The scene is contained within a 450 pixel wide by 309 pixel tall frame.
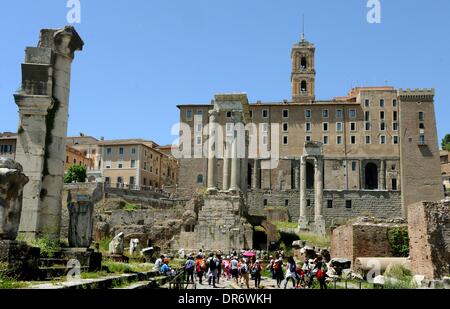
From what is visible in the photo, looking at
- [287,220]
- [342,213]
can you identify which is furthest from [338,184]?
[287,220]

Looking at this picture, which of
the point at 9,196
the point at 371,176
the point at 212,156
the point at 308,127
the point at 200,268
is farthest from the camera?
the point at 308,127

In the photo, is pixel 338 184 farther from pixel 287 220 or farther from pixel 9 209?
pixel 9 209

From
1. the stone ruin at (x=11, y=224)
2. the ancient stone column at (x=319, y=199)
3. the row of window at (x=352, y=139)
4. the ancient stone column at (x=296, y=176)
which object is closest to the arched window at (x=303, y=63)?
the row of window at (x=352, y=139)

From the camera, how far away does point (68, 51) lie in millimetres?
16344

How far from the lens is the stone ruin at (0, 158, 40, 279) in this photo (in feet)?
33.7

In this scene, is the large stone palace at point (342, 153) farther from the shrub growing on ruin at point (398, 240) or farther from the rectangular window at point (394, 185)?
the shrub growing on ruin at point (398, 240)

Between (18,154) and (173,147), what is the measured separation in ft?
245

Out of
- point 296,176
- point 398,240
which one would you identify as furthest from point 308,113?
point 398,240

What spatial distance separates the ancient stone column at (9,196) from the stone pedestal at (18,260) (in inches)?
8.3

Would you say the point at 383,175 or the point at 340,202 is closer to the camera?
the point at 340,202

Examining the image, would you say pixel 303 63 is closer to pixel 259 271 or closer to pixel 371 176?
pixel 371 176

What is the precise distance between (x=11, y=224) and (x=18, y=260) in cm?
70

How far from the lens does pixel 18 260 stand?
34.5ft

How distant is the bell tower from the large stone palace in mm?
8788
